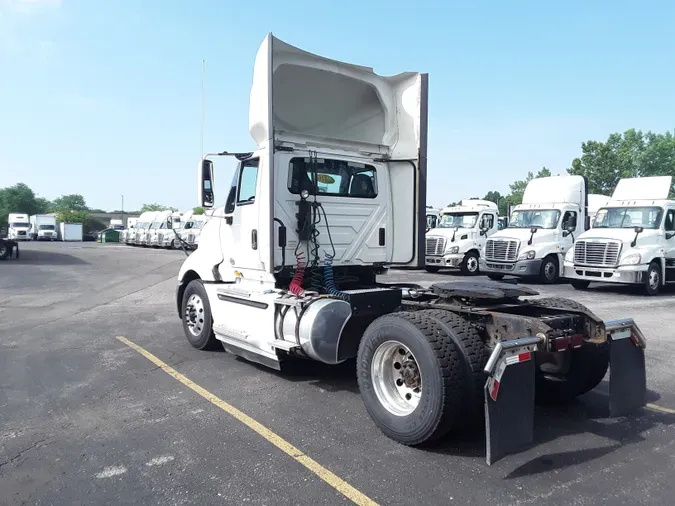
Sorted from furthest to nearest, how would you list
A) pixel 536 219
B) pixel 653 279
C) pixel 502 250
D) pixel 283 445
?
pixel 536 219
pixel 502 250
pixel 653 279
pixel 283 445

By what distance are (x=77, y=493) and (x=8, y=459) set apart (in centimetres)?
92

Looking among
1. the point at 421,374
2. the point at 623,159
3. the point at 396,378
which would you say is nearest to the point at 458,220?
the point at 396,378

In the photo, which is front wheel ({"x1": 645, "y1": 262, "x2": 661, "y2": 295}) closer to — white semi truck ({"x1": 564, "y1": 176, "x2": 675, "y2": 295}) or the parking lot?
white semi truck ({"x1": 564, "y1": 176, "x2": 675, "y2": 295})

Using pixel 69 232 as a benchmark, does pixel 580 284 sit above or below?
below

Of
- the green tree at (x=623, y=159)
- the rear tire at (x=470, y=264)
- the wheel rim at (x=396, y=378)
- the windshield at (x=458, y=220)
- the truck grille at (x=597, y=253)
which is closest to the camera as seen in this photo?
the wheel rim at (x=396, y=378)

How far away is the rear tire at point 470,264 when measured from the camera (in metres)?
19.6

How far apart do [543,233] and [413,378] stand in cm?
1430

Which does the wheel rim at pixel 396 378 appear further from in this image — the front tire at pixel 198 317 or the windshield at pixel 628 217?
the windshield at pixel 628 217

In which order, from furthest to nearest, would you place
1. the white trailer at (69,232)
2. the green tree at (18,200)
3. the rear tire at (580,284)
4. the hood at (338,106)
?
the green tree at (18,200)
the white trailer at (69,232)
the rear tire at (580,284)
the hood at (338,106)

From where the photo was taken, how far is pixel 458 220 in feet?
67.3

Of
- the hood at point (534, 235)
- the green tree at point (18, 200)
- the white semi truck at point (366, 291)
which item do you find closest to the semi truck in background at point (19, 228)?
the green tree at point (18, 200)

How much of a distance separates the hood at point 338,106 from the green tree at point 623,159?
142ft

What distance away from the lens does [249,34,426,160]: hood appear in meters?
6.09

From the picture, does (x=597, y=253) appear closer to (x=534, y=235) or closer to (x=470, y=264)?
(x=534, y=235)
